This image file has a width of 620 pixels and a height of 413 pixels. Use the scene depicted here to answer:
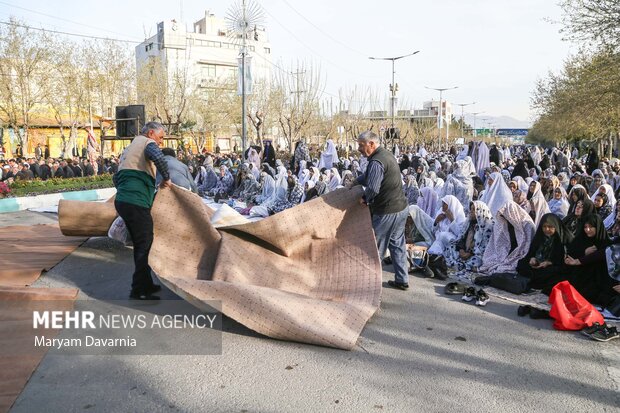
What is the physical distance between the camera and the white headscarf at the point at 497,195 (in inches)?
343

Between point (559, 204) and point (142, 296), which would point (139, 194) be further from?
point (559, 204)

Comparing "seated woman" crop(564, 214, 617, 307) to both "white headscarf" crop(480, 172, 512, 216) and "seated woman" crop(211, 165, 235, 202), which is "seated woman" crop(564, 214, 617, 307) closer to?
"white headscarf" crop(480, 172, 512, 216)

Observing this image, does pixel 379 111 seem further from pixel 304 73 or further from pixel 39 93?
pixel 39 93

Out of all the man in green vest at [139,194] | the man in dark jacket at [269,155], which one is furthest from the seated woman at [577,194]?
the man in dark jacket at [269,155]

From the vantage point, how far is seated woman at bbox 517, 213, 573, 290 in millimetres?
5883

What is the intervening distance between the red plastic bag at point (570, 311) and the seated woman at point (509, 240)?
1.71 metres

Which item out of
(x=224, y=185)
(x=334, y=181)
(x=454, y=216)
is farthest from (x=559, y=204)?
(x=224, y=185)

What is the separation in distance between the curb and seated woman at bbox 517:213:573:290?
10722 millimetres

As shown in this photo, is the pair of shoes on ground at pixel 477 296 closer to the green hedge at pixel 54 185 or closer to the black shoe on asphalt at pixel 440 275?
the black shoe on asphalt at pixel 440 275

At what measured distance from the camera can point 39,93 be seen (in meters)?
26.5

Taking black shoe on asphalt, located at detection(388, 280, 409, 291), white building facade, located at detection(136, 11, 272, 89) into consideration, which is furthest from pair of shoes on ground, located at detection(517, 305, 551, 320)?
white building facade, located at detection(136, 11, 272, 89)

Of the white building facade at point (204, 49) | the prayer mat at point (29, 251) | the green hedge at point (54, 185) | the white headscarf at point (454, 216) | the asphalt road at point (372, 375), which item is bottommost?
the asphalt road at point (372, 375)

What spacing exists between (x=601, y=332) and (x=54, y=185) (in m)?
16.4

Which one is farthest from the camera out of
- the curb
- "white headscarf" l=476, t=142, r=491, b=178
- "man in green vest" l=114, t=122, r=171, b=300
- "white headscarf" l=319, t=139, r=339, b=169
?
"white headscarf" l=319, t=139, r=339, b=169
